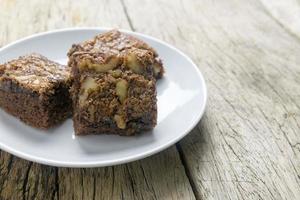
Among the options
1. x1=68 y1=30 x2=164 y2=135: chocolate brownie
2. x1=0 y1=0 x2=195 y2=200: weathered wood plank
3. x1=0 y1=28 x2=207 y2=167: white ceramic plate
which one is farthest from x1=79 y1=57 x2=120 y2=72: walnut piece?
x1=0 y1=0 x2=195 y2=200: weathered wood plank

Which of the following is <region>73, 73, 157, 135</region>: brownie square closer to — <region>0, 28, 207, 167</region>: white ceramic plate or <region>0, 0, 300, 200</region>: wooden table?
<region>0, 28, 207, 167</region>: white ceramic plate

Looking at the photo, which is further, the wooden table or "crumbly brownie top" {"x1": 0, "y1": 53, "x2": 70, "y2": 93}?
"crumbly brownie top" {"x1": 0, "y1": 53, "x2": 70, "y2": 93}

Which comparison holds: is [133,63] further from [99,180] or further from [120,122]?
[99,180]

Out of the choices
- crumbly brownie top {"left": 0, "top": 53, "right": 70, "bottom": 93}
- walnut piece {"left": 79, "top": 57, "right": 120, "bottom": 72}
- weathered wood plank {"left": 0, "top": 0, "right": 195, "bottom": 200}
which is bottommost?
weathered wood plank {"left": 0, "top": 0, "right": 195, "bottom": 200}

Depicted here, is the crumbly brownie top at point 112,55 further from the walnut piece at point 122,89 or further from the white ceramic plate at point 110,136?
the white ceramic plate at point 110,136

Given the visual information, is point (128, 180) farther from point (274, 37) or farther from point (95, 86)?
point (274, 37)

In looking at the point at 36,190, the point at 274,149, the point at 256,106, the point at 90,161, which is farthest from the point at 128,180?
the point at 256,106

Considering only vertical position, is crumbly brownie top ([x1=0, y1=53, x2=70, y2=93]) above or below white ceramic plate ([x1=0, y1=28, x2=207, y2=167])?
above
